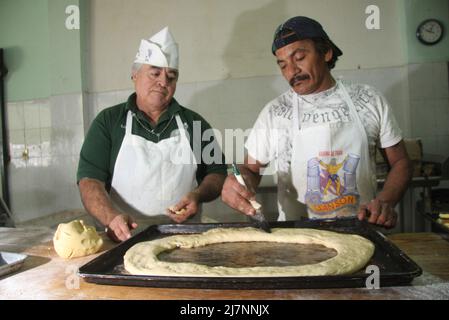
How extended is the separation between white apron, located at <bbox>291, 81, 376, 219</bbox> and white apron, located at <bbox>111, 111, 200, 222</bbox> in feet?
2.25

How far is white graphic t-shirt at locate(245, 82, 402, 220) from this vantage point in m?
1.71

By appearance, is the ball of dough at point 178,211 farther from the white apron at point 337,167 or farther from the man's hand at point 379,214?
the man's hand at point 379,214

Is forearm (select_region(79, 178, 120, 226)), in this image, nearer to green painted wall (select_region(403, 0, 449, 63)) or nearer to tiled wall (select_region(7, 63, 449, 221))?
tiled wall (select_region(7, 63, 449, 221))

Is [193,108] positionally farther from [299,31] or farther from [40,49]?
[299,31]

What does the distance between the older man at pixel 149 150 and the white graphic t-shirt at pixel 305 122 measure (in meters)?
0.32

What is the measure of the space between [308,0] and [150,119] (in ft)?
7.45

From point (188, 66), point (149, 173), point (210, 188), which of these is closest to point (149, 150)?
point (149, 173)

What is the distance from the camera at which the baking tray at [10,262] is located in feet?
3.47

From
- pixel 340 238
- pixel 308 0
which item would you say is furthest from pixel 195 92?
pixel 340 238

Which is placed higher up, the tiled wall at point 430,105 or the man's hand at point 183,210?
the tiled wall at point 430,105

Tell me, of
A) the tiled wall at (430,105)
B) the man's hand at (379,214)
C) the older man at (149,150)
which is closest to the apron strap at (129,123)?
the older man at (149,150)

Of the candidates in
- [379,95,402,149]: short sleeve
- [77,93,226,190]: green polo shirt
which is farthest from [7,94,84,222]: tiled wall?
[379,95,402,149]: short sleeve

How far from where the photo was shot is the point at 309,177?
1.74 m

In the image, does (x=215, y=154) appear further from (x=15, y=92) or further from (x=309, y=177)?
(x=15, y=92)
